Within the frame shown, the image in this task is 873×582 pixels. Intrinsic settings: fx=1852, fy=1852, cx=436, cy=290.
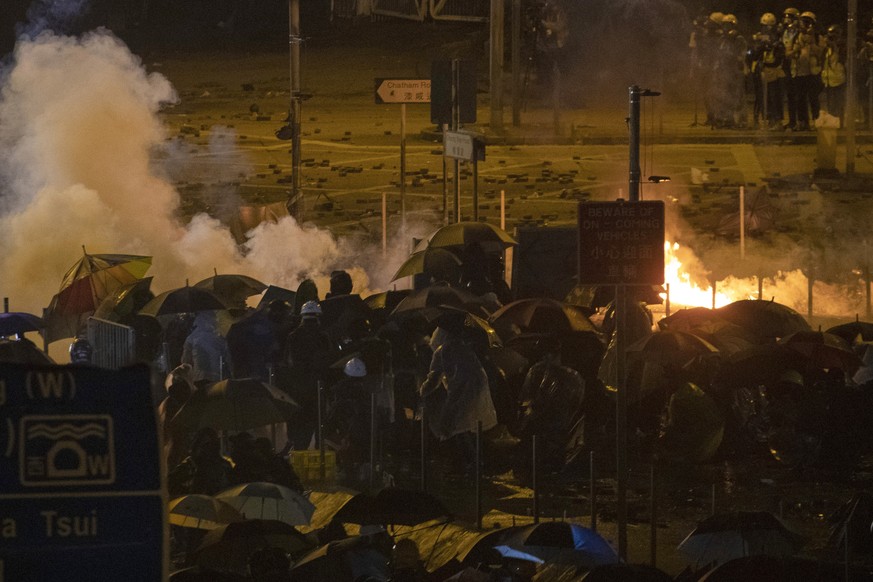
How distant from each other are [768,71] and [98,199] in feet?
42.9

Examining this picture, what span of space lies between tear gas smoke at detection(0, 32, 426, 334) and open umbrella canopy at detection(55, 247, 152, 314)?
314 cm

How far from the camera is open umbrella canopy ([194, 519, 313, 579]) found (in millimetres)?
8828

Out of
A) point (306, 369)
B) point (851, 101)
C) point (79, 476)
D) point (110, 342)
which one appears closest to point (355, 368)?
point (306, 369)

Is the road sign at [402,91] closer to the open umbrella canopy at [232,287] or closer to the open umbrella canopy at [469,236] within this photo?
the open umbrella canopy at [469,236]

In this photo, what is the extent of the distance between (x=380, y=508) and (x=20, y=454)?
4.76 m

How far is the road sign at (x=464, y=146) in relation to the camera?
17.6m

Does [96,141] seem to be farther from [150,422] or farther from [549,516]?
[150,422]

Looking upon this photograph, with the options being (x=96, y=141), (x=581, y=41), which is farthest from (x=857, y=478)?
(x=581, y=41)

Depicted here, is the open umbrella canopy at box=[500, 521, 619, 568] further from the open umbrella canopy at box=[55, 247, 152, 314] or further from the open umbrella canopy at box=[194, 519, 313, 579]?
the open umbrella canopy at box=[55, 247, 152, 314]

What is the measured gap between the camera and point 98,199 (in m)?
21.0

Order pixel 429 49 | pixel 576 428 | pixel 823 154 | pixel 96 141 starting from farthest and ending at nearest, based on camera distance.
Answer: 1. pixel 429 49
2. pixel 823 154
3. pixel 96 141
4. pixel 576 428

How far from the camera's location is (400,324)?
13.8m

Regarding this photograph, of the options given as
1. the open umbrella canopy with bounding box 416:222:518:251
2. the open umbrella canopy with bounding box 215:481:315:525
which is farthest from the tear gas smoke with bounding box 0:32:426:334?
the open umbrella canopy with bounding box 215:481:315:525

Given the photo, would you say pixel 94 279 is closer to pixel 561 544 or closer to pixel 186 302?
pixel 186 302
